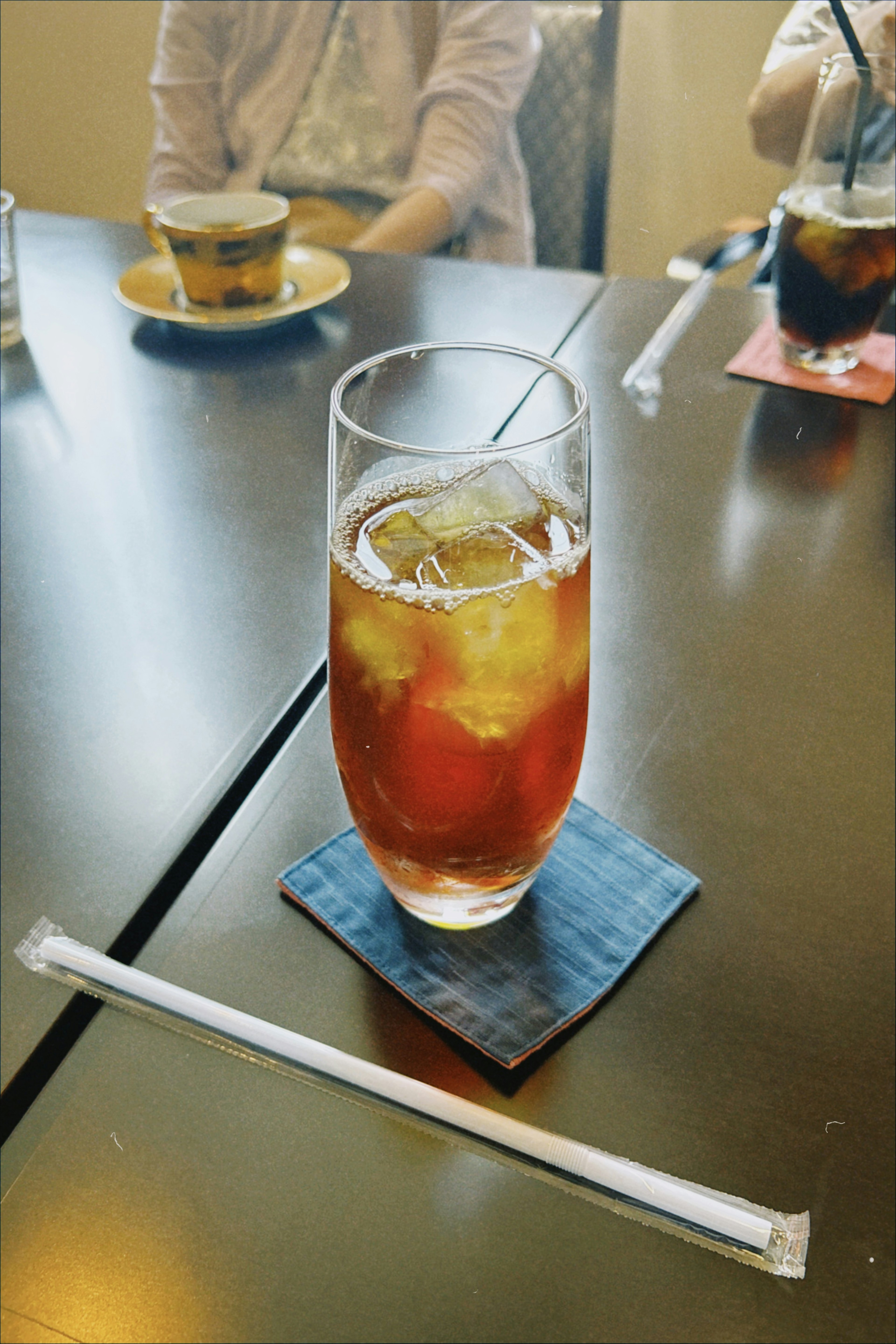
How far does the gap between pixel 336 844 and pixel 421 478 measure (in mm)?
172

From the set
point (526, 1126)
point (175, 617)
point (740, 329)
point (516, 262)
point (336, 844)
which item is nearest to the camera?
point (526, 1126)

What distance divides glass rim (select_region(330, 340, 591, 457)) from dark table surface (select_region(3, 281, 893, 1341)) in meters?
0.19

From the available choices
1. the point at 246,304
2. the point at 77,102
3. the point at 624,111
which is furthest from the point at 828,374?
the point at 77,102

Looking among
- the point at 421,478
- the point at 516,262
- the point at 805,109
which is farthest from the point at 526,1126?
the point at 516,262

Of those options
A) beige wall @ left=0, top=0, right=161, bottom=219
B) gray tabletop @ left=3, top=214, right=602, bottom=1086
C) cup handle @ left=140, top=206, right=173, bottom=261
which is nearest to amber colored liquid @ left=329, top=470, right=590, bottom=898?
gray tabletop @ left=3, top=214, right=602, bottom=1086

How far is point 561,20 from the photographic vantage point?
1.80 m

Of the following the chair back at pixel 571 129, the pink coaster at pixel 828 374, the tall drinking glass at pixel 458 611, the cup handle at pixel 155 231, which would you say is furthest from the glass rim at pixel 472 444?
the chair back at pixel 571 129

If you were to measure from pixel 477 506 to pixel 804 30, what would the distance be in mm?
1539

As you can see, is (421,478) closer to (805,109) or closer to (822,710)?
(822,710)

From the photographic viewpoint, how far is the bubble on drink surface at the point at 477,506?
1.16ft

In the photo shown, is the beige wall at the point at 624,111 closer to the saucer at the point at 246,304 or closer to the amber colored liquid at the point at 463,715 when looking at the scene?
the saucer at the point at 246,304

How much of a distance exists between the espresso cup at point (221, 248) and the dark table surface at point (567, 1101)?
1.77 feet

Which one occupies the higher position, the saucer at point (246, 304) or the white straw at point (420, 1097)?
the saucer at point (246, 304)

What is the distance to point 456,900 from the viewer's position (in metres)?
0.41
